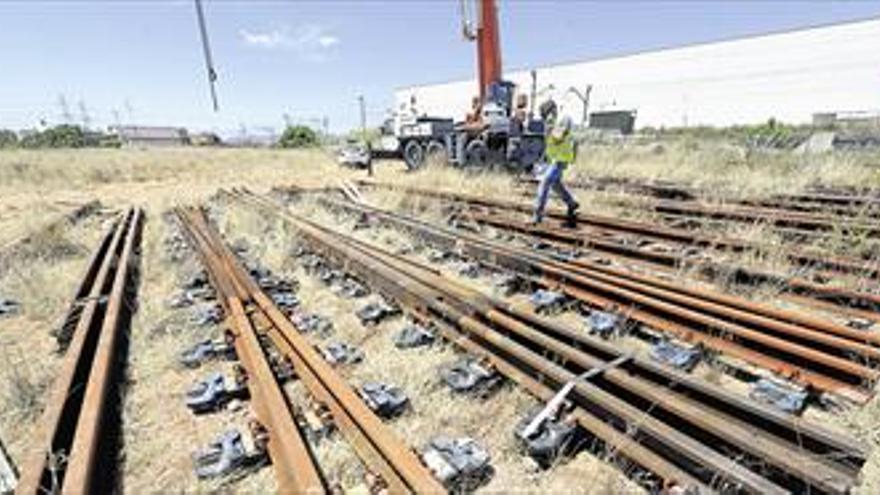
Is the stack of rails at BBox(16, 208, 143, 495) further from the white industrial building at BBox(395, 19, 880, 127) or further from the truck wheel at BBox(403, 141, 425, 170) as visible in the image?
the white industrial building at BBox(395, 19, 880, 127)

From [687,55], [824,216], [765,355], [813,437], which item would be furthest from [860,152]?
[687,55]

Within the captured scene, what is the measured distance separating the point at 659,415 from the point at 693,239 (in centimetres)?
459

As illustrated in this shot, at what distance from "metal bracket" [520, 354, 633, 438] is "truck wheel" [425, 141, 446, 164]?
13.4 meters

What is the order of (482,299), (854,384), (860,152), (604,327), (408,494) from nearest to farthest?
(408,494), (854,384), (604,327), (482,299), (860,152)

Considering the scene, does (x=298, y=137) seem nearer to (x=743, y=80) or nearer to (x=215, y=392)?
(x=743, y=80)

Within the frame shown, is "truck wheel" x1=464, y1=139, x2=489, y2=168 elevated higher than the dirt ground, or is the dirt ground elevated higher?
"truck wheel" x1=464, y1=139, x2=489, y2=168

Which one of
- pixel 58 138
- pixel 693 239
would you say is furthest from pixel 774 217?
pixel 58 138

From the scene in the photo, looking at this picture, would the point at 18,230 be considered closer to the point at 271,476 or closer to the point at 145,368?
the point at 145,368

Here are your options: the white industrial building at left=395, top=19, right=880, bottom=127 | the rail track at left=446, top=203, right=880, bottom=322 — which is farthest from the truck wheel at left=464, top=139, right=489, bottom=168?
the white industrial building at left=395, top=19, right=880, bottom=127

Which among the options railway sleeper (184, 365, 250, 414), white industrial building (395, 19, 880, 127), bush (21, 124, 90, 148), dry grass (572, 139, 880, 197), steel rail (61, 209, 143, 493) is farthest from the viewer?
bush (21, 124, 90, 148)

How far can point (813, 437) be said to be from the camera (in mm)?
2576

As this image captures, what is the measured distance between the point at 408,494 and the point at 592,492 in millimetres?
880

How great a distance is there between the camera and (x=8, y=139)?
59.0 metres

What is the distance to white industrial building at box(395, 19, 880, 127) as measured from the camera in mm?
44344
